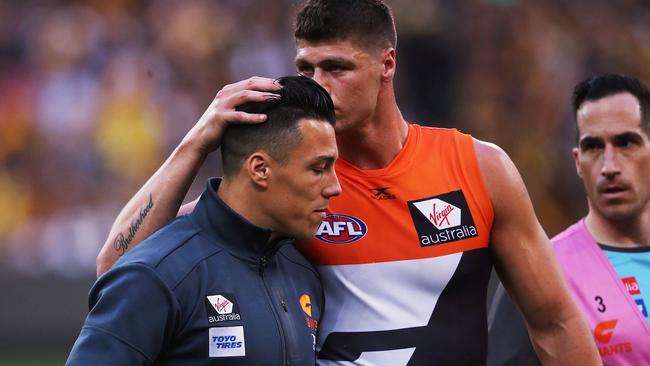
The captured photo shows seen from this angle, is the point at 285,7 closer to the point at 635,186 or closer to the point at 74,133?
the point at 74,133

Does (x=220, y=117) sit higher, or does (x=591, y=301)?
(x=220, y=117)

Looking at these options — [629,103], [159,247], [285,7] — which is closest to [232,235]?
[159,247]

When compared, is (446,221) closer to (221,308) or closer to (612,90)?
(221,308)

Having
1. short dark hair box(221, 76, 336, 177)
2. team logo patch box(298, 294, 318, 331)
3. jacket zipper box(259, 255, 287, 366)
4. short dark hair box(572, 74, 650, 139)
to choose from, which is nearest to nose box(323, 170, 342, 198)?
short dark hair box(221, 76, 336, 177)

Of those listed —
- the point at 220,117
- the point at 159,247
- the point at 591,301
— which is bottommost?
the point at 591,301

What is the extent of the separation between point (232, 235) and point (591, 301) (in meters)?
1.97

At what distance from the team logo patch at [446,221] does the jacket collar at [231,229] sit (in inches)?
30.5

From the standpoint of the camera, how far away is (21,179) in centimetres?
1219

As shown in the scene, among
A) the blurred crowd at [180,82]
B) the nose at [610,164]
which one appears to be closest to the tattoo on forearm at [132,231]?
the nose at [610,164]

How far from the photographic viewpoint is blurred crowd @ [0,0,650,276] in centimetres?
1198

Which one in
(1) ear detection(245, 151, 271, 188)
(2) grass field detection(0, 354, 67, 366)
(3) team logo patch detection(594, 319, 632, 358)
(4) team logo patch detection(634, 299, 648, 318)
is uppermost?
(1) ear detection(245, 151, 271, 188)

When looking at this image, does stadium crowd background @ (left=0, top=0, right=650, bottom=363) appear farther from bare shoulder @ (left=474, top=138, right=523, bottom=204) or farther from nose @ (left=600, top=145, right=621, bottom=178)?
bare shoulder @ (left=474, top=138, right=523, bottom=204)

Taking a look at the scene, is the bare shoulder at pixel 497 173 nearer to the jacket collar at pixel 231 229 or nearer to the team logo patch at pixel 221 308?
the jacket collar at pixel 231 229

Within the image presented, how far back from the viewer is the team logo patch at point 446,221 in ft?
15.9
